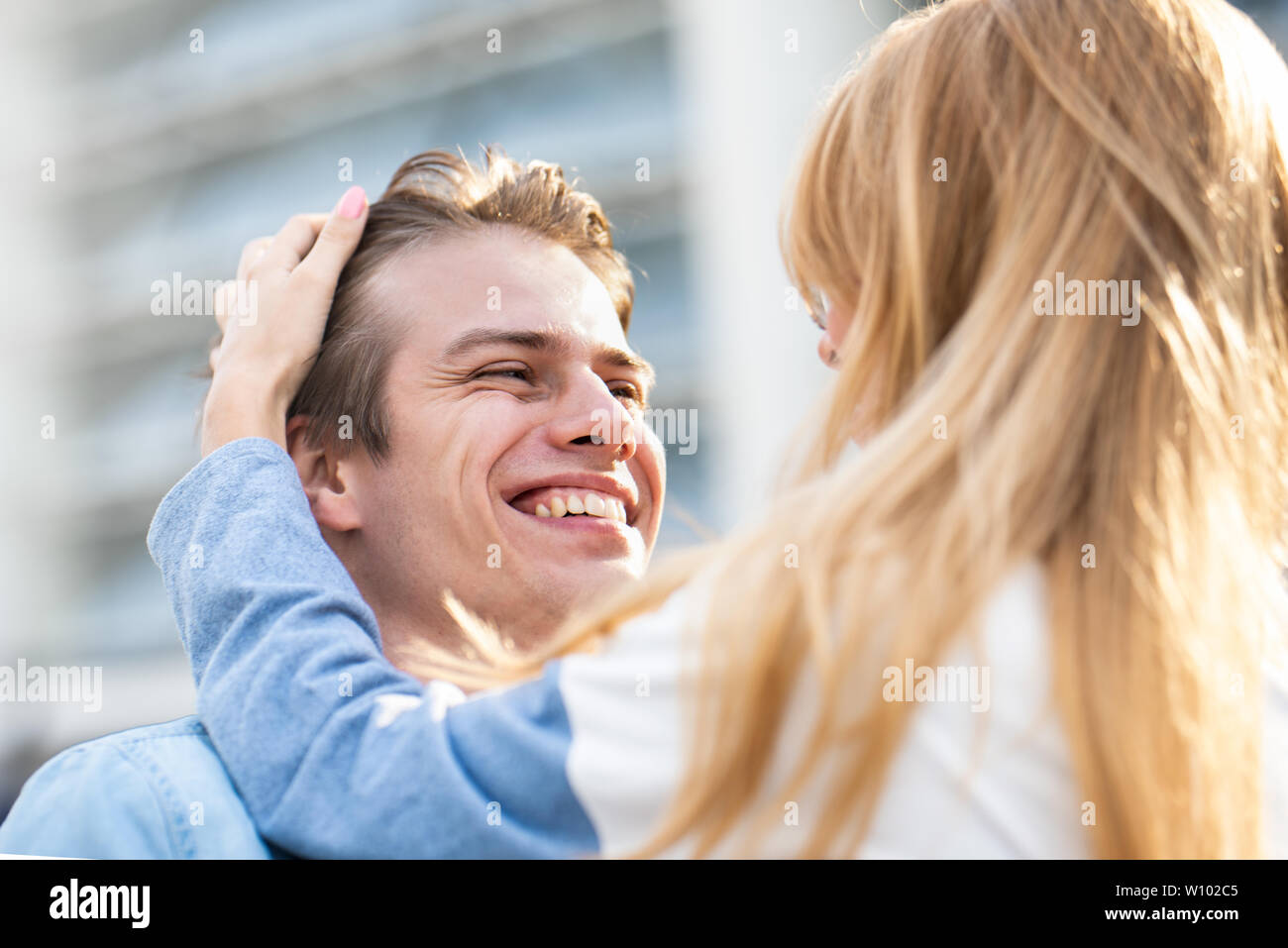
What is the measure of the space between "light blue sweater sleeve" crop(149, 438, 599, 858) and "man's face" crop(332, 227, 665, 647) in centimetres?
46

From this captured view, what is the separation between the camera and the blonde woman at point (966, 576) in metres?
0.99

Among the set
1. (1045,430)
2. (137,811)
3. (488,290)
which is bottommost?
(137,811)

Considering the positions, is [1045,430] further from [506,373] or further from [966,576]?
[506,373]

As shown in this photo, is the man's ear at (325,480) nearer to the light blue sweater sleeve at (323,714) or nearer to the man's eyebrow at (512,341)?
the man's eyebrow at (512,341)

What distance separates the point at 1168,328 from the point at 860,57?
2.05 ft

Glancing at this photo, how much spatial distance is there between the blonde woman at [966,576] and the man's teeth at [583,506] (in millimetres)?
700

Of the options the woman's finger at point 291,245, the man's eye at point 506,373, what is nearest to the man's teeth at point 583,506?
the man's eye at point 506,373

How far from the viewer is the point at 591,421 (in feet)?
6.64

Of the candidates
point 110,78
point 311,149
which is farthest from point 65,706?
point 110,78

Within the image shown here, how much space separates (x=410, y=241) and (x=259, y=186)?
16.5m

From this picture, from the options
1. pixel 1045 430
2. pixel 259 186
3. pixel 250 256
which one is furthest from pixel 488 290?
pixel 259 186

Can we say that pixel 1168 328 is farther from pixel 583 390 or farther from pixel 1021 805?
pixel 583 390
